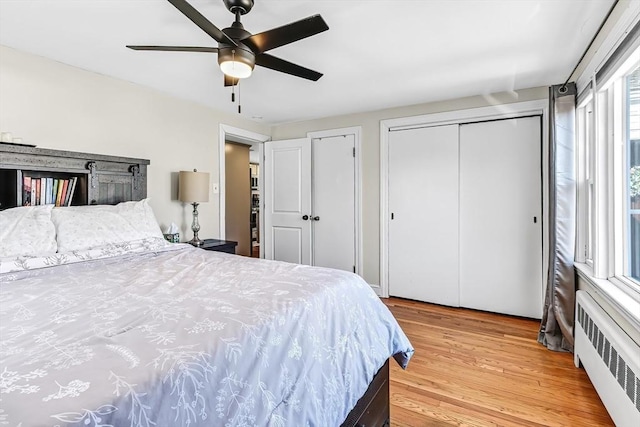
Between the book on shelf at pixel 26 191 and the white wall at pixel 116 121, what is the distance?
11.8 inches

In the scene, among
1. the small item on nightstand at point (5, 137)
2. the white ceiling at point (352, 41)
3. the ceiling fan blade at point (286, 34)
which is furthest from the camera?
the small item on nightstand at point (5, 137)

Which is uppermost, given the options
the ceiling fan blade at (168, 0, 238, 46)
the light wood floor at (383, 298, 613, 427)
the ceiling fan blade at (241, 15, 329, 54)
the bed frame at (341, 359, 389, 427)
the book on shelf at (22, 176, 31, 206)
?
the ceiling fan blade at (241, 15, 329, 54)

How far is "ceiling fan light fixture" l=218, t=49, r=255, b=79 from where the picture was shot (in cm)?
161

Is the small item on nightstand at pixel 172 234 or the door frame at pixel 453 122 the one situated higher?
the door frame at pixel 453 122

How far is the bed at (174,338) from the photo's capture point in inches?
26.5

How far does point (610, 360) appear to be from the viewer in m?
1.66

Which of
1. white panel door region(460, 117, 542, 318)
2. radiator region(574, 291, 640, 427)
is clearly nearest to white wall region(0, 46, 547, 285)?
white panel door region(460, 117, 542, 318)

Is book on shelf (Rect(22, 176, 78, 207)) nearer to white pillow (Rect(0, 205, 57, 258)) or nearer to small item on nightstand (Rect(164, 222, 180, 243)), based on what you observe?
white pillow (Rect(0, 205, 57, 258))

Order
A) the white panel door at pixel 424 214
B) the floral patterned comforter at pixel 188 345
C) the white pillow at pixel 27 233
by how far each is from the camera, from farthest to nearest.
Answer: the white panel door at pixel 424 214, the white pillow at pixel 27 233, the floral patterned comforter at pixel 188 345

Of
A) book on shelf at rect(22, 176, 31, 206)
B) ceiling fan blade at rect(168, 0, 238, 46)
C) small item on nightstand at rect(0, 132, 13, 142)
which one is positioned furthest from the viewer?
book on shelf at rect(22, 176, 31, 206)

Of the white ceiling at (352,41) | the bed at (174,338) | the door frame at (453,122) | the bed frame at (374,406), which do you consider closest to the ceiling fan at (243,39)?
the white ceiling at (352,41)

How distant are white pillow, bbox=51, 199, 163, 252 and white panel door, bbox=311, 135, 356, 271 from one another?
2190mm

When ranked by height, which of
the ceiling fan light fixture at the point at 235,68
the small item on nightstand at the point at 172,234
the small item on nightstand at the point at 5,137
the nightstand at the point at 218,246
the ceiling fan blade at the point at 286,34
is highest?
the ceiling fan blade at the point at 286,34

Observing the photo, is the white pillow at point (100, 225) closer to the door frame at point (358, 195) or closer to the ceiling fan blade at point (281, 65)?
the ceiling fan blade at point (281, 65)
